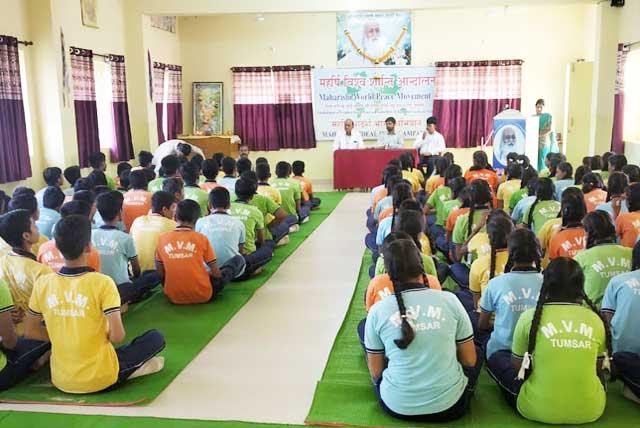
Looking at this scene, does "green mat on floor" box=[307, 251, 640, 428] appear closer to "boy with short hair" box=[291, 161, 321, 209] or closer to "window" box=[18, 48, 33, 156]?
"boy with short hair" box=[291, 161, 321, 209]

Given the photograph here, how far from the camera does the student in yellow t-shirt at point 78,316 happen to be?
9.99 feet

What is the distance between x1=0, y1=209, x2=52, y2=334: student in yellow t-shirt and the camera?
354 centimetres

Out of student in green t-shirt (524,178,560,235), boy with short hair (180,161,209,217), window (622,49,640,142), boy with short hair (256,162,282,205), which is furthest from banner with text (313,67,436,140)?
student in green t-shirt (524,178,560,235)

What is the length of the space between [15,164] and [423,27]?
7.88 metres

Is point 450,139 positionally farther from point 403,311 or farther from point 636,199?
point 403,311

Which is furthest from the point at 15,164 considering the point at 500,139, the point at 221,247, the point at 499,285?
the point at 500,139

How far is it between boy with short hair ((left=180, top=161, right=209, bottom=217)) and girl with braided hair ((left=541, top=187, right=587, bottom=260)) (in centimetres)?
339

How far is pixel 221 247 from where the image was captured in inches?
203

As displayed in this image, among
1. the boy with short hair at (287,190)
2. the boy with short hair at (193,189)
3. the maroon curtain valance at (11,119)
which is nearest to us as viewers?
the boy with short hair at (193,189)

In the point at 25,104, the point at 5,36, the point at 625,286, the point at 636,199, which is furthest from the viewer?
the point at 25,104

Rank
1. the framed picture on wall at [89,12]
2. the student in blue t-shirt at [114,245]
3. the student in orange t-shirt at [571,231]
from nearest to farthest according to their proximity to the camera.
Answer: the student in orange t-shirt at [571,231] → the student in blue t-shirt at [114,245] → the framed picture on wall at [89,12]

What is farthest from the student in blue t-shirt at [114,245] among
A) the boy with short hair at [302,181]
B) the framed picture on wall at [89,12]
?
the framed picture on wall at [89,12]

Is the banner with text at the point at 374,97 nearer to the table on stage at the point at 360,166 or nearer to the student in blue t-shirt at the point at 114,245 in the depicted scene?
the table on stage at the point at 360,166

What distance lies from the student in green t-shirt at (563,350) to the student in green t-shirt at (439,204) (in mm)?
3249
